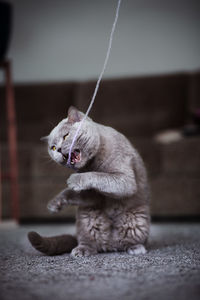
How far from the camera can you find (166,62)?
3375mm

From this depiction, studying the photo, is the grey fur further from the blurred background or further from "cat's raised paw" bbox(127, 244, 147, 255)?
the blurred background

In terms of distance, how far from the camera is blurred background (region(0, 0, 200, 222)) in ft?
7.64

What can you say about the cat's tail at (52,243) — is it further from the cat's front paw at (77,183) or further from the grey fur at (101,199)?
the cat's front paw at (77,183)

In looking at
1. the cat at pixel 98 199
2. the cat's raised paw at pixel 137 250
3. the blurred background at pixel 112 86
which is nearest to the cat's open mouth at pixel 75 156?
the cat at pixel 98 199

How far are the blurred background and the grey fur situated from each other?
0.96 m

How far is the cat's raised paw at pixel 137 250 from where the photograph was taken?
1.28 metres

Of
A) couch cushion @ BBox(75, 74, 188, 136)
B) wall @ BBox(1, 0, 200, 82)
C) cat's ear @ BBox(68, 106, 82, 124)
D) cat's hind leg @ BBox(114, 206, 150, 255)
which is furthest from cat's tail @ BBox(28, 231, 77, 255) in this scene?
wall @ BBox(1, 0, 200, 82)

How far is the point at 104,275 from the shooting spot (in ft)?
3.16

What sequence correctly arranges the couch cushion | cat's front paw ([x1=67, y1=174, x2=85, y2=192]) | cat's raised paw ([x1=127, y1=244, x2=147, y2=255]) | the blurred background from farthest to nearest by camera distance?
the couch cushion < the blurred background < cat's raised paw ([x1=127, y1=244, x2=147, y2=255]) < cat's front paw ([x1=67, y1=174, x2=85, y2=192])

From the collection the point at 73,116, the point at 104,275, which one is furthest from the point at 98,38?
the point at 104,275

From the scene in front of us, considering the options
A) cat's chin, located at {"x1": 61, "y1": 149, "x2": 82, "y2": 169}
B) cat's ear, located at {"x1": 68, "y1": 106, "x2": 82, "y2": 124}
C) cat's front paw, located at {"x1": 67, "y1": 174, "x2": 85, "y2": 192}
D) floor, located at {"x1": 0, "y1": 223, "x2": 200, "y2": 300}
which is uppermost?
cat's ear, located at {"x1": 68, "y1": 106, "x2": 82, "y2": 124}

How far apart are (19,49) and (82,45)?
601 mm

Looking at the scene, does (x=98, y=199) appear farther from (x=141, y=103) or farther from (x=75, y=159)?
(x=141, y=103)

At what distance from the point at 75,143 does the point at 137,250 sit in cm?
42
